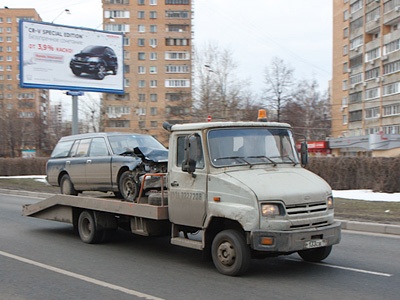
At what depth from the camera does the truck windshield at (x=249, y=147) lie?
7062 mm

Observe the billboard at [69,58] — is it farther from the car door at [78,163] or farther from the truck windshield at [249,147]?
the truck windshield at [249,147]

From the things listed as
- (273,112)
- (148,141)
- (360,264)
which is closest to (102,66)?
(273,112)

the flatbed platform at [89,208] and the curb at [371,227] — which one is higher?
the flatbed platform at [89,208]

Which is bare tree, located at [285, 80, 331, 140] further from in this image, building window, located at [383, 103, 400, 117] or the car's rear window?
the car's rear window

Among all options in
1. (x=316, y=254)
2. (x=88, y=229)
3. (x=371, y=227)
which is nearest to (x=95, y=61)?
(x=88, y=229)

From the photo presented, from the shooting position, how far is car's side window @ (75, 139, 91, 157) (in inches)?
420

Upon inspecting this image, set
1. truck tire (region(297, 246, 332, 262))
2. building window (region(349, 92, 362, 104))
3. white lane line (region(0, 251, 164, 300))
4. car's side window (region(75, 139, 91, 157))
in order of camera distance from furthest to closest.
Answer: building window (region(349, 92, 362, 104))
car's side window (region(75, 139, 91, 157))
truck tire (region(297, 246, 332, 262))
white lane line (region(0, 251, 164, 300))

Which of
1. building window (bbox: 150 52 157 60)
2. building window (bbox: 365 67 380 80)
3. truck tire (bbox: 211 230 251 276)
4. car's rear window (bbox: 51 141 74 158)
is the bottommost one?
truck tire (bbox: 211 230 251 276)

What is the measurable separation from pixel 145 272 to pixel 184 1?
82183mm

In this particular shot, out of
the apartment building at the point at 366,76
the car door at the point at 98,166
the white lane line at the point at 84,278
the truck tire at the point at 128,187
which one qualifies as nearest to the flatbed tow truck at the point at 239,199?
the truck tire at the point at 128,187

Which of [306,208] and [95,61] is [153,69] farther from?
[306,208]

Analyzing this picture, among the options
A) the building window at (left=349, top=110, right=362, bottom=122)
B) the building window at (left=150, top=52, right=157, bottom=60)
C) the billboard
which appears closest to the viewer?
the billboard

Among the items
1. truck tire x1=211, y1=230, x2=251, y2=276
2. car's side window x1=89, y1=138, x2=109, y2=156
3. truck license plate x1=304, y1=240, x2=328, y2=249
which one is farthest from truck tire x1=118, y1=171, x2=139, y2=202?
truck license plate x1=304, y1=240, x2=328, y2=249

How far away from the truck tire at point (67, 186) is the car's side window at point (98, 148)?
3.79ft
